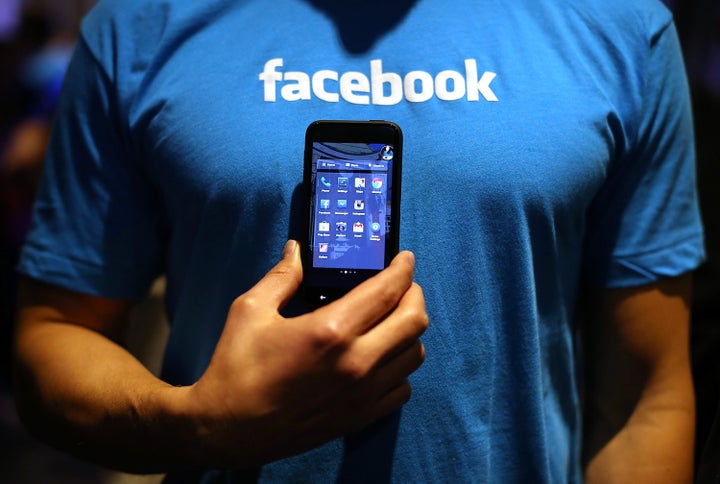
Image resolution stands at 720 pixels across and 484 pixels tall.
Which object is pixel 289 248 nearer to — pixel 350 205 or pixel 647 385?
pixel 350 205

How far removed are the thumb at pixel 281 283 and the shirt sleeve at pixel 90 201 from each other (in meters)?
0.27

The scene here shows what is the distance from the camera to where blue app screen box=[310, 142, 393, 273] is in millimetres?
873

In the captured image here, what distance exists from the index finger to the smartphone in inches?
3.4

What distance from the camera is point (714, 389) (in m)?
1.14

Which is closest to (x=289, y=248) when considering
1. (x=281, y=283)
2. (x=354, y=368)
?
(x=281, y=283)

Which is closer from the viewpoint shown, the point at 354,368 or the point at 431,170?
the point at 354,368

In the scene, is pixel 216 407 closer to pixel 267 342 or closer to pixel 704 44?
pixel 267 342

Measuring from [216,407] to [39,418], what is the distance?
37cm

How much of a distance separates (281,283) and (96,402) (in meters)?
0.31

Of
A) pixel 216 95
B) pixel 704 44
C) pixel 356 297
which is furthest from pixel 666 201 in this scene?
pixel 704 44

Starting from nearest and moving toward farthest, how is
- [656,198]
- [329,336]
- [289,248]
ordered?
[329,336]
[289,248]
[656,198]

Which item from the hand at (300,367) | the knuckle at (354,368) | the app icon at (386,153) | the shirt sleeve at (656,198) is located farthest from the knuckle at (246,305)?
the shirt sleeve at (656,198)

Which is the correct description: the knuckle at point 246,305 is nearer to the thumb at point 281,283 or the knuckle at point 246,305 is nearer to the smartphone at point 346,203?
the thumb at point 281,283

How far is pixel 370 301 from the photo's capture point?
74cm
